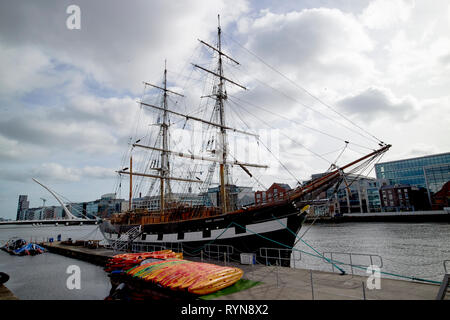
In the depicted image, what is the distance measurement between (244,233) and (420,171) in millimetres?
87332

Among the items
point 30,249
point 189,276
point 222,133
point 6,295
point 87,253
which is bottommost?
point 30,249

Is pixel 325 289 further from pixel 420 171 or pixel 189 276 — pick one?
pixel 420 171

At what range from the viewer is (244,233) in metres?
14.8

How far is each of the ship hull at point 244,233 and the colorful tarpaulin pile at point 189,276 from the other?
3013mm

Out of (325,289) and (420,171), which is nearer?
(325,289)

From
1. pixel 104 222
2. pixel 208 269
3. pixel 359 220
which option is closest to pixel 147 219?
pixel 104 222

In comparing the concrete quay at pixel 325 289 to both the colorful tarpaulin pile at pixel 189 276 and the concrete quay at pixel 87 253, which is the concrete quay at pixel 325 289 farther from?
the concrete quay at pixel 87 253

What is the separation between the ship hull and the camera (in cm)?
1384

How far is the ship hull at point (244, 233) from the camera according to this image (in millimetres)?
13836

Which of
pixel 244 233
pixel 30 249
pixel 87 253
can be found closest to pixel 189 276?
pixel 244 233

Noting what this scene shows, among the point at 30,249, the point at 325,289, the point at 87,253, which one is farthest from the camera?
the point at 30,249

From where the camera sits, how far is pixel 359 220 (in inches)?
2835
